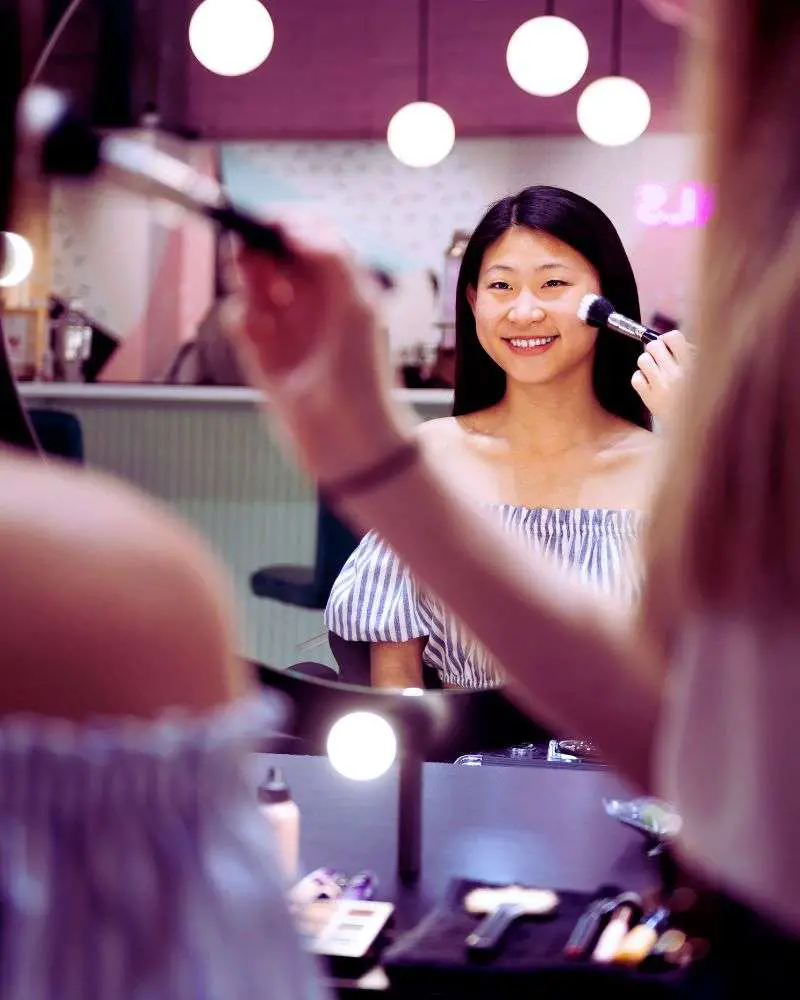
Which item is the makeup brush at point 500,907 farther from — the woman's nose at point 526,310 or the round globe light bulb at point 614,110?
the round globe light bulb at point 614,110

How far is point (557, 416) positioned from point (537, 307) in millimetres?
186

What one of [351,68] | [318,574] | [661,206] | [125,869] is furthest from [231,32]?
[125,869]

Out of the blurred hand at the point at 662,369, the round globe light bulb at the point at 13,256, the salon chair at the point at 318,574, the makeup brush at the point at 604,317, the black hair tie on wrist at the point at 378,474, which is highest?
the makeup brush at the point at 604,317

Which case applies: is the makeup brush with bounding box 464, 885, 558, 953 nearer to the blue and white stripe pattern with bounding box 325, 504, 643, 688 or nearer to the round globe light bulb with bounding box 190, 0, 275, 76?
the blue and white stripe pattern with bounding box 325, 504, 643, 688

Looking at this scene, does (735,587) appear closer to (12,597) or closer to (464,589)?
(464,589)

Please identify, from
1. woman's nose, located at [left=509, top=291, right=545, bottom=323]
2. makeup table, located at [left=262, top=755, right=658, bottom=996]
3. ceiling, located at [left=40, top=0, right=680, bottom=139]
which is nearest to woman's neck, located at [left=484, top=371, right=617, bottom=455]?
woman's nose, located at [left=509, top=291, right=545, bottom=323]

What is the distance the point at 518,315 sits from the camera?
1.92m

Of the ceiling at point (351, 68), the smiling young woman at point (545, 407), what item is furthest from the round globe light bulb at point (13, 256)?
the ceiling at point (351, 68)

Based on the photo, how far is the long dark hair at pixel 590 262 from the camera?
1.91 m

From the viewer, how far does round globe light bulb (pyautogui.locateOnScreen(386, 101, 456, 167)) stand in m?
3.51

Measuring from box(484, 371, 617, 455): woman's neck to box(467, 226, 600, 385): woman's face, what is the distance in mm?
34

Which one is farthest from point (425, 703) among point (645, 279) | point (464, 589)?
point (645, 279)

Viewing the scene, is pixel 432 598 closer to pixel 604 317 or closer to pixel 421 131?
pixel 604 317

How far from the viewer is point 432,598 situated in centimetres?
167
